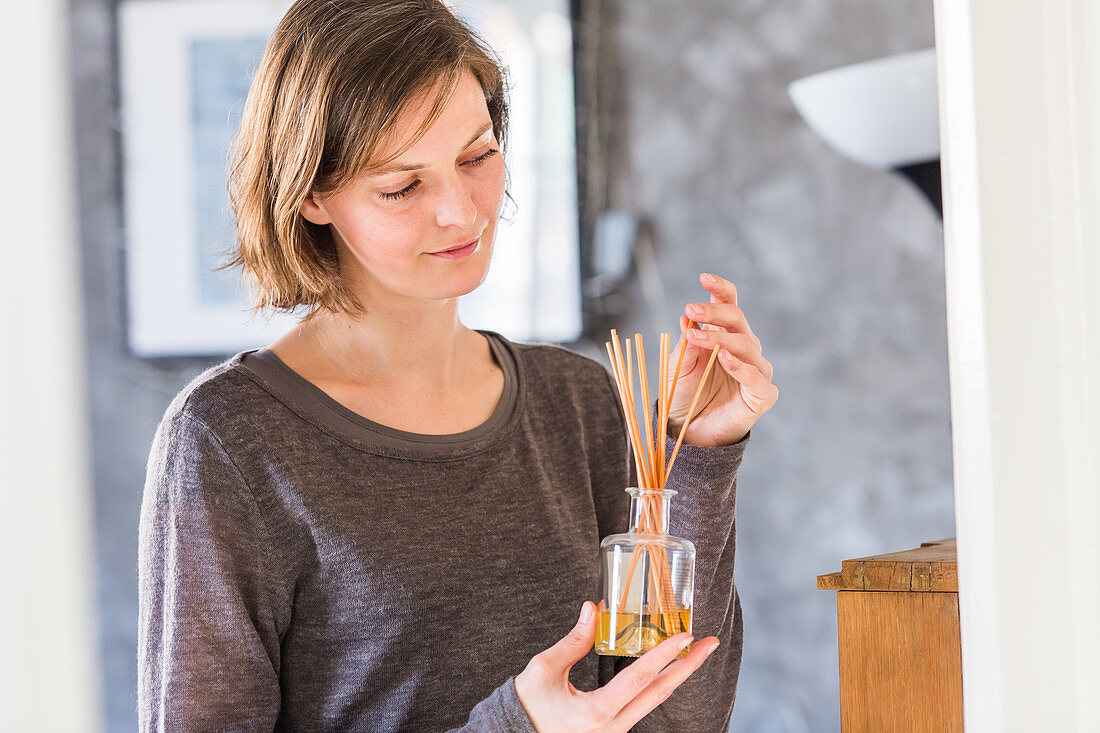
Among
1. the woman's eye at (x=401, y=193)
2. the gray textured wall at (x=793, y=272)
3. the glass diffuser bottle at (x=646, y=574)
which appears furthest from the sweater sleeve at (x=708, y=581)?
the gray textured wall at (x=793, y=272)

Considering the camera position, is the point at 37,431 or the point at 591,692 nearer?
the point at 37,431

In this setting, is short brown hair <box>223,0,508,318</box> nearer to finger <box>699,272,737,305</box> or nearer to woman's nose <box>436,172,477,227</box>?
woman's nose <box>436,172,477,227</box>

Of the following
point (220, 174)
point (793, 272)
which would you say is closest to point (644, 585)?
point (793, 272)

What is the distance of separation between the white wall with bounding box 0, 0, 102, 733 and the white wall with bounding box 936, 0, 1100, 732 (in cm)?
28

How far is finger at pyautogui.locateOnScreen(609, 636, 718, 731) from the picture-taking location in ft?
1.98

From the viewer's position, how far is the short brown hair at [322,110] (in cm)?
76

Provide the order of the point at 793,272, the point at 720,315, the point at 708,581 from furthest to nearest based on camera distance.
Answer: the point at 793,272, the point at 708,581, the point at 720,315

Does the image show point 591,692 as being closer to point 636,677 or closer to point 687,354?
point 636,677

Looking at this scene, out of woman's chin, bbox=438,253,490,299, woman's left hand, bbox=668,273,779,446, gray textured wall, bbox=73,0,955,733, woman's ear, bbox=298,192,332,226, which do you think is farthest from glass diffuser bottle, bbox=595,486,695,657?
gray textured wall, bbox=73,0,955,733

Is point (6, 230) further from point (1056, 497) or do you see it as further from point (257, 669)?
point (257, 669)

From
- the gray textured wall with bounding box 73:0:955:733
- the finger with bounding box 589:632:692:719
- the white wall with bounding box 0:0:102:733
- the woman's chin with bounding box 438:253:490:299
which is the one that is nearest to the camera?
the white wall with bounding box 0:0:102:733

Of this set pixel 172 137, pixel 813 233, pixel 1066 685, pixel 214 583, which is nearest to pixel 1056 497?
pixel 1066 685

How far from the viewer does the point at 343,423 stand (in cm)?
82

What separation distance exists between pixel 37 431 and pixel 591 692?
0.42 metres
